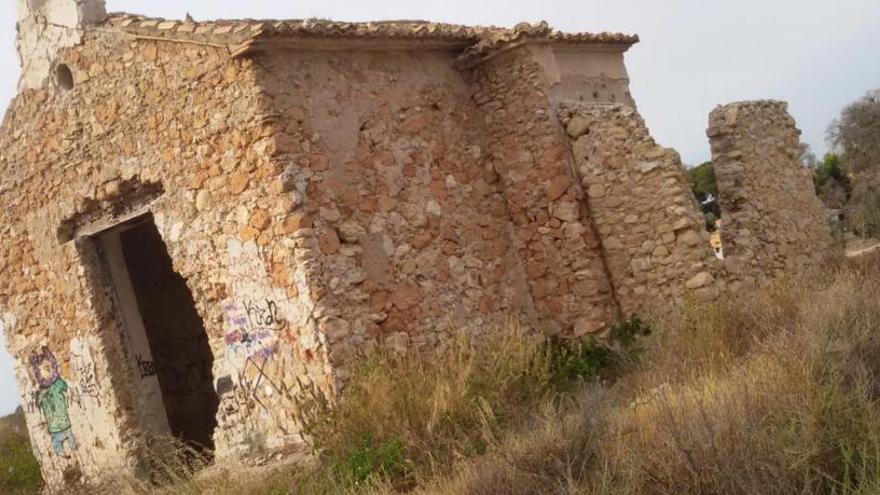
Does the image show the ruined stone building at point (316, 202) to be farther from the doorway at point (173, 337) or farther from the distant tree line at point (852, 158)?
the distant tree line at point (852, 158)

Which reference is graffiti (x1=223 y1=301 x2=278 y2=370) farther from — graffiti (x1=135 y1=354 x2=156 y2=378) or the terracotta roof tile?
the terracotta roof tile

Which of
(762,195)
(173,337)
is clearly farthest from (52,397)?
(762,195)

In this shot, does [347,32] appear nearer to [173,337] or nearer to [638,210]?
[638,210]

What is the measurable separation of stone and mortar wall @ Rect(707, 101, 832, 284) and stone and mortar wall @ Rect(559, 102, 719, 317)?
2.39ft

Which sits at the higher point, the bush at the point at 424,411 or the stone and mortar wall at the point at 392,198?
the stone and mortar wall at the point at 392,198

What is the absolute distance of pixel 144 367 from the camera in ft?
33.9

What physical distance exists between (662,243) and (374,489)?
4.38 meters

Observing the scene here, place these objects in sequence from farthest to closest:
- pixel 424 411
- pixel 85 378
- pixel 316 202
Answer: pixel 85 378 → pixel 316 202 → pixel 424 411

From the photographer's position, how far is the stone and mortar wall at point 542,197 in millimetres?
9891

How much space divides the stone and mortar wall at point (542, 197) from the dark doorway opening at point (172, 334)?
497 centimetres

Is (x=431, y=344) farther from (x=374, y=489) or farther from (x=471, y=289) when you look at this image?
(x=374, y=489)

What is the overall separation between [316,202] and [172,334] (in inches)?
208

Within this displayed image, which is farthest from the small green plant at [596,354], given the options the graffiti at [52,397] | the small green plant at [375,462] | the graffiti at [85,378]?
the graffiti at [52,397]

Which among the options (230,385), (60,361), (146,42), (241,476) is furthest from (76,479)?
(146,42)
